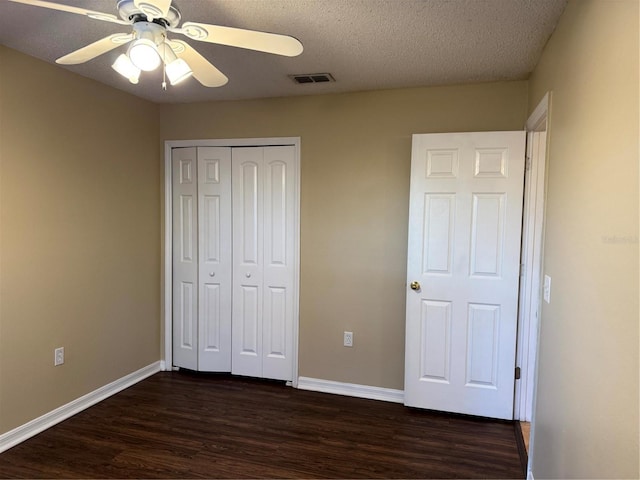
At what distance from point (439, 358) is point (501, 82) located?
196 cm

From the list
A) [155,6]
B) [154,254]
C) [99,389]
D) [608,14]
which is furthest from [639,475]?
[154,254]

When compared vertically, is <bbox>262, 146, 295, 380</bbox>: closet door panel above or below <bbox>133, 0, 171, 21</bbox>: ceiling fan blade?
below

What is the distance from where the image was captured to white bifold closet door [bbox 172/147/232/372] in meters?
3.52

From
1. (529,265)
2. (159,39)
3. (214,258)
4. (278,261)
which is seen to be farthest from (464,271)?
(159,39)

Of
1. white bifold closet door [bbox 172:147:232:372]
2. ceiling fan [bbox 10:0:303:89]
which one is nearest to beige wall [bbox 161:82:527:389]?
white bifold closet door [bbox 172:147:232:372]

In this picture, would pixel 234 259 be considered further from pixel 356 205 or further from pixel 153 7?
pixel 153 7

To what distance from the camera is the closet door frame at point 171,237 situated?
3.33 meters

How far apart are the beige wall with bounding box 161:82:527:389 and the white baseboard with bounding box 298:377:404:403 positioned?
45 mm

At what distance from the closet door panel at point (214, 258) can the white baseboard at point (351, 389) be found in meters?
0.73

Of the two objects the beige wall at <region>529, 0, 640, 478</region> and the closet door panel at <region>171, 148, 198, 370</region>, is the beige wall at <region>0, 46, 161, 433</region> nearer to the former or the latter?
the closet door panel at <region>171, 148, 198, 370</region>

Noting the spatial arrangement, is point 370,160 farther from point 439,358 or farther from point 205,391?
point 205,391

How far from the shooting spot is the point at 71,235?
9.26 feet

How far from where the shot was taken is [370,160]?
10.3 ft

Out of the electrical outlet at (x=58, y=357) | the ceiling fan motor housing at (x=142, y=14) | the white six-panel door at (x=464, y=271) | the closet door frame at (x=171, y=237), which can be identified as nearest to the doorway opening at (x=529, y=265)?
the white six-panel door at (x=464, y=271)
